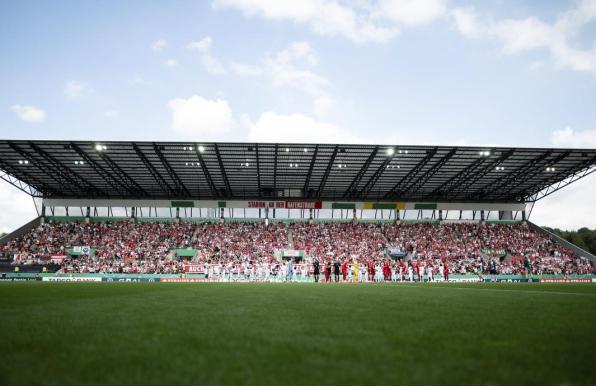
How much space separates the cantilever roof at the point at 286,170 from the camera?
40406 mm

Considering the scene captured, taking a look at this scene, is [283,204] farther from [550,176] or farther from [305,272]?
[550,176]

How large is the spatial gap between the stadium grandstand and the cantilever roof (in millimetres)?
193

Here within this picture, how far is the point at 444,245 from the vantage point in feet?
161

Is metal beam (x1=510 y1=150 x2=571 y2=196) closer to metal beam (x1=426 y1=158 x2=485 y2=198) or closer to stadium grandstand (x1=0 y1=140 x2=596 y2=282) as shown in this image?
stadium grandstand (x1=0 y1=140 x2=596 y2=282)

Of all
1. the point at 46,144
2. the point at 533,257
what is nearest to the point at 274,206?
the point at 46,144

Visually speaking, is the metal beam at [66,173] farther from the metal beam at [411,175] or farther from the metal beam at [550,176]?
the metal beam at [550,176]

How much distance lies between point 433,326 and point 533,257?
4845cm

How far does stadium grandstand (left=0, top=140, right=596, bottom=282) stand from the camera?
40.3m

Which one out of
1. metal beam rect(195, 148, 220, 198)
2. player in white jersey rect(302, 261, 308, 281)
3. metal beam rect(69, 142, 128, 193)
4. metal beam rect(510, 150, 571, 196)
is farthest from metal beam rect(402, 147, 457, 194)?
metal beam rect(69, 142, 128, 193)

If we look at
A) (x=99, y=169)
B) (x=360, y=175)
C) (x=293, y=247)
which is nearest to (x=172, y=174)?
(x=99, y=169)

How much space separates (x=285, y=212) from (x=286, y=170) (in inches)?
364

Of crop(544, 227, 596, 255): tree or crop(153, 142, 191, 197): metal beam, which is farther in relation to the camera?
crop(544, 227, 596, 255): tree

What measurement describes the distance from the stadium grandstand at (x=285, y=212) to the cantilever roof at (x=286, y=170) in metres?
0.19

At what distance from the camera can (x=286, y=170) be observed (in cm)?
4697
